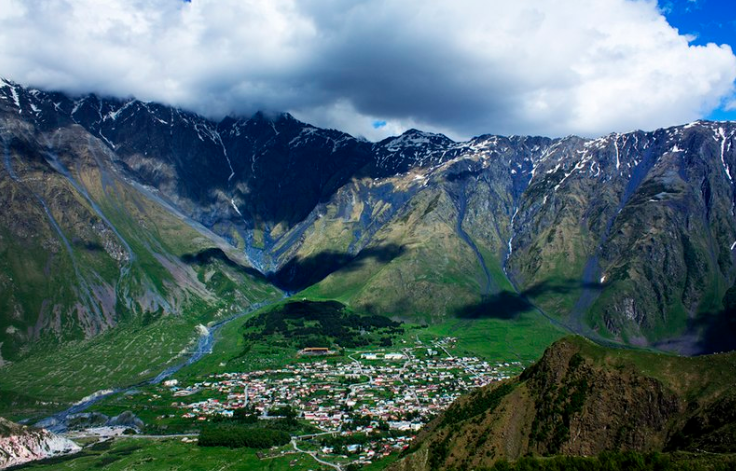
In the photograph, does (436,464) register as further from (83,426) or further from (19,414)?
(19,414)

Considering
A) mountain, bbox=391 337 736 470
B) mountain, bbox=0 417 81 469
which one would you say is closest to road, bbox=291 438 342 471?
mountain, bbox=391 337 736 470

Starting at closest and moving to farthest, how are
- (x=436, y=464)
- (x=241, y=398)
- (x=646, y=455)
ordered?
1. (x=646, y=455)
2. (x=436, y=464)
3. (x=241, y=398)

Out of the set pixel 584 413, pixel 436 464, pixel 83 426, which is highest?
pixel 584 413

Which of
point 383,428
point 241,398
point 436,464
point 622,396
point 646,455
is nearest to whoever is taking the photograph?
point 646,455

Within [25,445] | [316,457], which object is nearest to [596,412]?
[316,457]

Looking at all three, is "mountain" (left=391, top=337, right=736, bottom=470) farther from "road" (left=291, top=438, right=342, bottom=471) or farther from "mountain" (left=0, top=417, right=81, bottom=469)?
"mountain" (left=0, top=417, right=81, bottom=469)

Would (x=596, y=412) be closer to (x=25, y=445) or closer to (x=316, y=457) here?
(x=316, y=457)

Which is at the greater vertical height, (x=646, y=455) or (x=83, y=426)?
(x=646, y=455)

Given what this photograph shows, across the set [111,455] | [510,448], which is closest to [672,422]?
[510,448]
